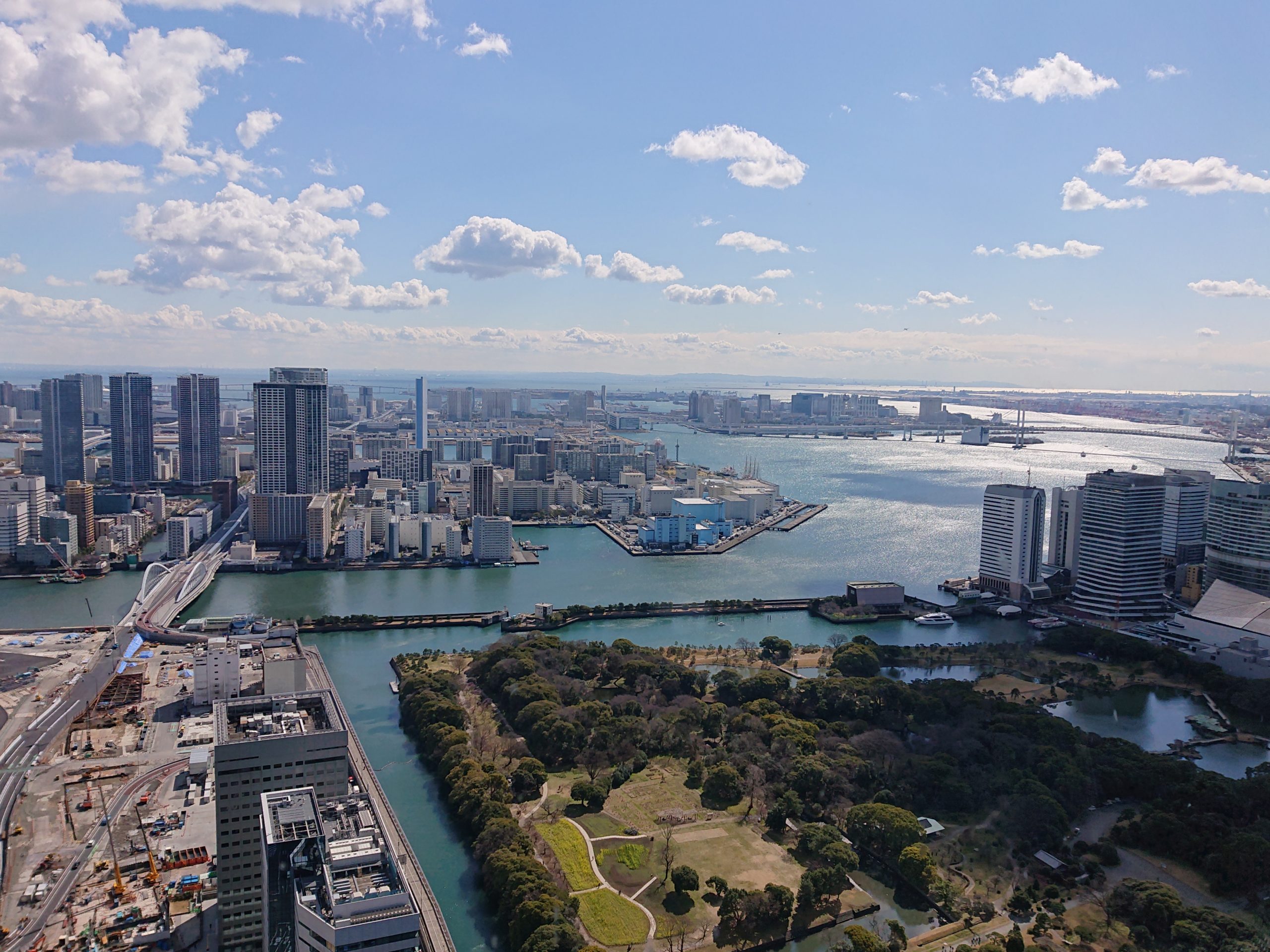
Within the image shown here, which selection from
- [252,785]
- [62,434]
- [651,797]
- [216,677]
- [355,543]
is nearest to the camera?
[252,785]

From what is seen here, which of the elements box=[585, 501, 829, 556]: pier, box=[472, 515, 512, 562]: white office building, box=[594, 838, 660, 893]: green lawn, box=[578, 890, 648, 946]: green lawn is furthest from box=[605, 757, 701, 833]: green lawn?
box=[585, 501, 829, 556]: pier

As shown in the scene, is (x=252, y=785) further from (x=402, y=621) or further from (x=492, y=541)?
(x=492, y=541)

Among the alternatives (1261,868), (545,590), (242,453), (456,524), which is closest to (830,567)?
(545,590)

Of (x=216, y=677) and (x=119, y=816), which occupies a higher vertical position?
(x=216, y=677)

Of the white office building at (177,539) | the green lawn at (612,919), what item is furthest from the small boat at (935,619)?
the white office building at (177,539)

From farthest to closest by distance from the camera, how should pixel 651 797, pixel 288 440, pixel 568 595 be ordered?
1. pixel 288 440
2. pixel 568 595
3. pixel 651 797

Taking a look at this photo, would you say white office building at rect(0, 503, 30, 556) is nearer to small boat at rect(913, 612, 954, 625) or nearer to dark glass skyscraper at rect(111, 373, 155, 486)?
dark glass skyscraper at rect(111, 373, 155, 486)

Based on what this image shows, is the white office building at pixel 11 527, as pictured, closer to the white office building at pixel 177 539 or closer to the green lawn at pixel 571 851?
the white office building at pixel 177 539

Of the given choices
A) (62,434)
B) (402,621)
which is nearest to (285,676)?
(402,621)
